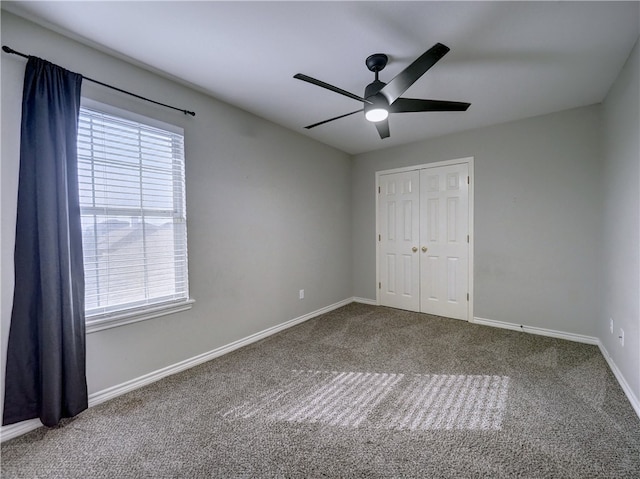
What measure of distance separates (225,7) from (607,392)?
143 inches

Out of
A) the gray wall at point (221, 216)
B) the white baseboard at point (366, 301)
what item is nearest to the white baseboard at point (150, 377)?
the gray wall at point (221, 216)

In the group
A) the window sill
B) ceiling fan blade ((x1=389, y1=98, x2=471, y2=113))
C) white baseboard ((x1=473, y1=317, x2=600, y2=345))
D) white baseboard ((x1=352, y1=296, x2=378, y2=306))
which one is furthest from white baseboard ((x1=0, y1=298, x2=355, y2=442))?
ceiling fan blade ((x1=389, y1=98, x2=471, y2=113))

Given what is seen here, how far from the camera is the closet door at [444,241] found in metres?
3.80

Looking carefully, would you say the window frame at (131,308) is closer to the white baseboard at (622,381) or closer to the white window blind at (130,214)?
→ the white window blind at (130,214)

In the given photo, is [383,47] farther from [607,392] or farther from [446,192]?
[607,392]

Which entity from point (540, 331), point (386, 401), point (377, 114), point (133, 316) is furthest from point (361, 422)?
point (540, 331)

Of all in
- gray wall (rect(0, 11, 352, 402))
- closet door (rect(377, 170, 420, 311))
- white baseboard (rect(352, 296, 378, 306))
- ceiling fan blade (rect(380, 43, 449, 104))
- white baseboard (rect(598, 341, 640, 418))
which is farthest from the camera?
white baseboard (rect(352, 296, 378, 306))

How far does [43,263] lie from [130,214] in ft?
2.02

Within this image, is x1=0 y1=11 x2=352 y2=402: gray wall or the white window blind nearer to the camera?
x1=0 y1=11 x2=352 y2=402: gray wall

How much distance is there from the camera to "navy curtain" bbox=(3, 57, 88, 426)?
172 centimetres

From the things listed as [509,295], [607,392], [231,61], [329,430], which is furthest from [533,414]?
[231,61]

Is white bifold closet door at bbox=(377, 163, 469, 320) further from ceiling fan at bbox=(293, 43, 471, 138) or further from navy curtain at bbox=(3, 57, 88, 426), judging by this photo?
navy curtain at bbox=(3, 57, 88, 426)

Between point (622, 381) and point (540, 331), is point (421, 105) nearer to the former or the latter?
point (622, 381)

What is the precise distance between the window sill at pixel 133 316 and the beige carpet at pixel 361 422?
54 centimetres
